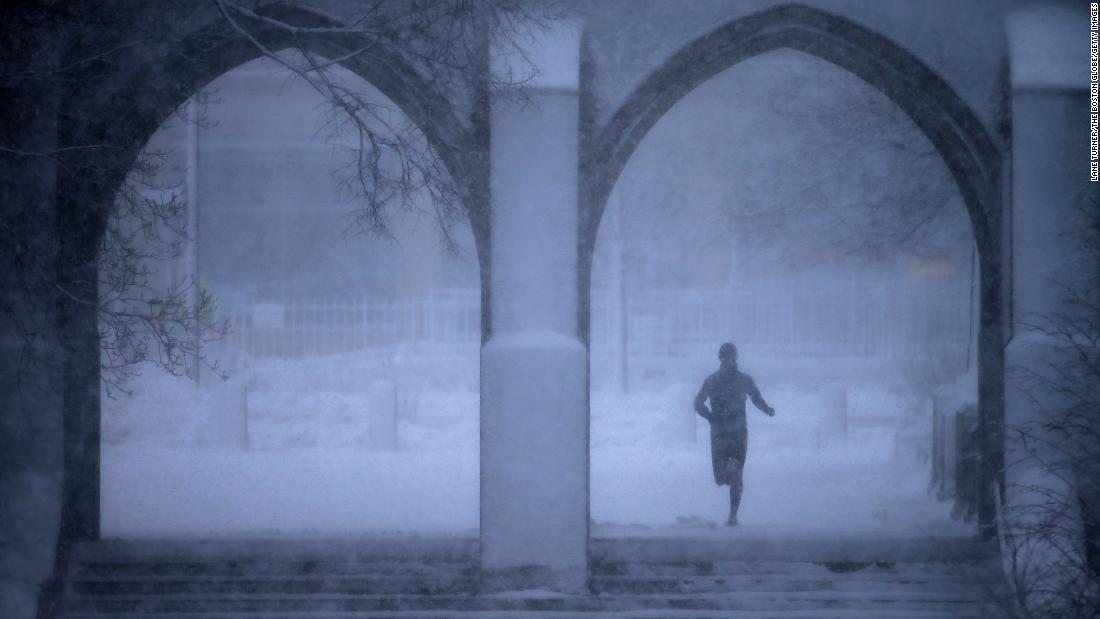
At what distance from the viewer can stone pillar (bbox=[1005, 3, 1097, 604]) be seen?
21.0ft

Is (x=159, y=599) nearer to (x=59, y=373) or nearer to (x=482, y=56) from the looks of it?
(x=59, y=373)

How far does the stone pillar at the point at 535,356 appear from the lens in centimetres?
629

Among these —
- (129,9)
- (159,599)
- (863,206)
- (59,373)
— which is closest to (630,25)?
(129,9)

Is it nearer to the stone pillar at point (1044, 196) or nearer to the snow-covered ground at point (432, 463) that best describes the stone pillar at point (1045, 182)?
the stone pillar at point (1044, 196)

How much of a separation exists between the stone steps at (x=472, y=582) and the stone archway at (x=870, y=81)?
96cm

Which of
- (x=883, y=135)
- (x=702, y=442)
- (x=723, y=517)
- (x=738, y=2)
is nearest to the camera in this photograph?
(x=738, y=2)

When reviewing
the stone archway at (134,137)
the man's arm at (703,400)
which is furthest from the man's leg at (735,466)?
the stone archway at (134,137)

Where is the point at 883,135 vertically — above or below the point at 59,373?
above

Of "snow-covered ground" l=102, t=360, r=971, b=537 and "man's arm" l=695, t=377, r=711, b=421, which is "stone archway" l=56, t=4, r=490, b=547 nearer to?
"snow-covered ground" l=102, t=360, r=971, b=537

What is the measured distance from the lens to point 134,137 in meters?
7.02

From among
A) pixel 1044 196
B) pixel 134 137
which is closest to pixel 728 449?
pixel 1044 196

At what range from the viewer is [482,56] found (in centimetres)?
640

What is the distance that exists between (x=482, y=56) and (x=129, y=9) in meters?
2.54

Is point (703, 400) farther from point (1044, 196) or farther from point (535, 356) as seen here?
point (1044, 196)
